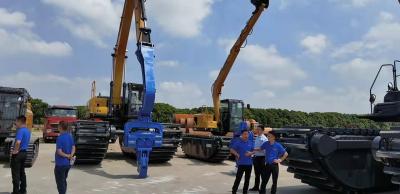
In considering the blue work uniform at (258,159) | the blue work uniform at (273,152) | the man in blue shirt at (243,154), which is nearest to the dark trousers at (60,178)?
the man in blue shirt at (243,154)

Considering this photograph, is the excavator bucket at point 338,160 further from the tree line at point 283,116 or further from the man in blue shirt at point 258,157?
the tree line at point 283,116

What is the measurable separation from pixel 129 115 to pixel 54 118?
449 inches

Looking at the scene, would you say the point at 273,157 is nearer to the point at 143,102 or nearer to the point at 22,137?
the point at 22,137

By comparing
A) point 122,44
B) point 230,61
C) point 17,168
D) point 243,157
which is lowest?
point 17,168

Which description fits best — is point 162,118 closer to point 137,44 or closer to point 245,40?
point 245,40

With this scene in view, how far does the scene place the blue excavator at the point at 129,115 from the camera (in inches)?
551

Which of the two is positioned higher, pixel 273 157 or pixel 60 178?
pixel 273 157

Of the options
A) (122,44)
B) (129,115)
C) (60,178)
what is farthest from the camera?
(122,44)

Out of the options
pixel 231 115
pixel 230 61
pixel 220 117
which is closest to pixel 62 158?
pixel 231 115

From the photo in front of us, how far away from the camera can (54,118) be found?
92.3ft

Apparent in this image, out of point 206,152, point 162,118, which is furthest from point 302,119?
point 206,152

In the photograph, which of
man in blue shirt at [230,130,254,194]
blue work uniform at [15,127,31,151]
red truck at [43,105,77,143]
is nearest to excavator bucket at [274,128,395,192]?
man in blue shirt at [230,130,254,194]

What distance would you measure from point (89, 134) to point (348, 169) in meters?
9.22

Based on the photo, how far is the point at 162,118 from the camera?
48.0 metres
